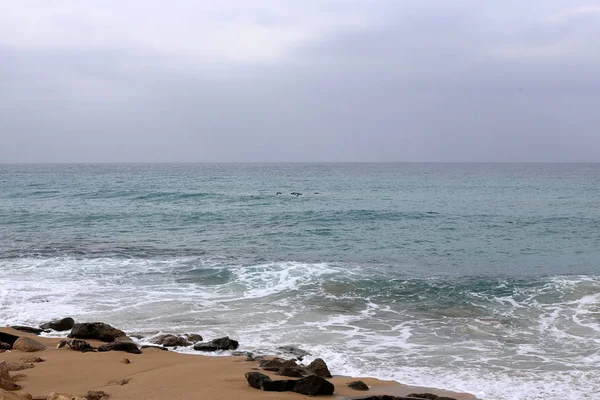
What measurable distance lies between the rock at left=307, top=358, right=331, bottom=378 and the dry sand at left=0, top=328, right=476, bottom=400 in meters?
0.18

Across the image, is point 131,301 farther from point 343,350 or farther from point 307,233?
point 307,233

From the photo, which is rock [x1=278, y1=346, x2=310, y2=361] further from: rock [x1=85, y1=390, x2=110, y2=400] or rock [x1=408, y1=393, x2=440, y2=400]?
rock [x1=85, y1=390, x2=110, y2=400]

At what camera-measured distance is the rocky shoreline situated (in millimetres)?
7086

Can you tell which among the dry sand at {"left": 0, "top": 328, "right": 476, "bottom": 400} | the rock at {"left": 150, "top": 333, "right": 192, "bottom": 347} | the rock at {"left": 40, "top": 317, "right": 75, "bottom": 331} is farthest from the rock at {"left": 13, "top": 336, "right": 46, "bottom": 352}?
the rock at {"left": 150, "top": 333, "right": 192, "bottom": 347}

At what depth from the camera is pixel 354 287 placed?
15.4 m

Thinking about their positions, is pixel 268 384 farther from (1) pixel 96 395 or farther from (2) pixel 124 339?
(2) pixel 124 339


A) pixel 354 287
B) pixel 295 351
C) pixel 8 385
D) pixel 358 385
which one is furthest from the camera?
pixel 354 287

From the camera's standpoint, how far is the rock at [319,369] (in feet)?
27.5

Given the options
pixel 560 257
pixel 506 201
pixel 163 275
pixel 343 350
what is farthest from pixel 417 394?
pixel 506 201

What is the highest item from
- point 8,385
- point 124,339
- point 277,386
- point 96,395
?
point 8,385

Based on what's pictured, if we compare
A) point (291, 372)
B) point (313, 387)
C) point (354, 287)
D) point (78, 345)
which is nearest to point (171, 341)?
point (78, 345)

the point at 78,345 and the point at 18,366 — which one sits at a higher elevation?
the point at 18,366

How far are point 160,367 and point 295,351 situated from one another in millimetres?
2459

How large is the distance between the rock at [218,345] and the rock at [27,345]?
2.68m
